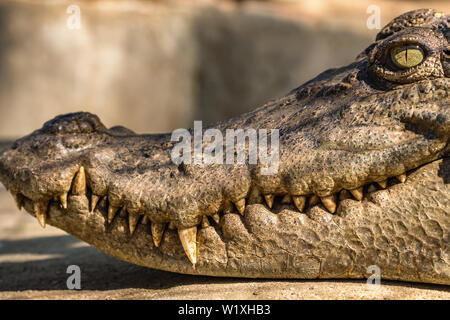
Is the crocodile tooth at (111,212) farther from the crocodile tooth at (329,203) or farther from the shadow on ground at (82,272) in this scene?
the crocodile tooth at (329,203)

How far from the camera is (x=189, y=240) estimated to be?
2.81 meters

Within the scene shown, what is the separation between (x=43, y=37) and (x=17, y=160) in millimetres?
9930

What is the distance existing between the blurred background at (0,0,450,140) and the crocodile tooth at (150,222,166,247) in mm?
10288

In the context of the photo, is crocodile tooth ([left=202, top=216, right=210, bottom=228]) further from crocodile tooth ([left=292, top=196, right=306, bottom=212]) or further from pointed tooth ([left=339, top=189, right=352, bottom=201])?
pointed tooth ([left=339, top=189, right=352, bottom=201])

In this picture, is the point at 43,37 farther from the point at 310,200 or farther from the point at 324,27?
the point at 310,200

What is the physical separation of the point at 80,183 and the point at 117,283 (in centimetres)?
84

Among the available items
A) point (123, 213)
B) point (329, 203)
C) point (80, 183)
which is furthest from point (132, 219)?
point (329, 203)

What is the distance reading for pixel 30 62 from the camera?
12.2 metres

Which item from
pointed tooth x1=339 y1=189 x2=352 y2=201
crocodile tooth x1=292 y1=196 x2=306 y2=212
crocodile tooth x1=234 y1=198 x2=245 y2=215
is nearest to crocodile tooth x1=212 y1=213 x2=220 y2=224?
crocodile tooth x1=234 y1=198 x2=245 y2=215

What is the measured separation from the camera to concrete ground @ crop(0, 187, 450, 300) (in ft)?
8.66

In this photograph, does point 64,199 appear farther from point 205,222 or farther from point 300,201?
point 300,201

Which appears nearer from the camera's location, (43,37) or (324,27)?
(43,37)

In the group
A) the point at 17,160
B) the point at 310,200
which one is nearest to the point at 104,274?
the point at 17,160

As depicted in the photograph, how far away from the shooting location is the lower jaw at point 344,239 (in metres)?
2.63
